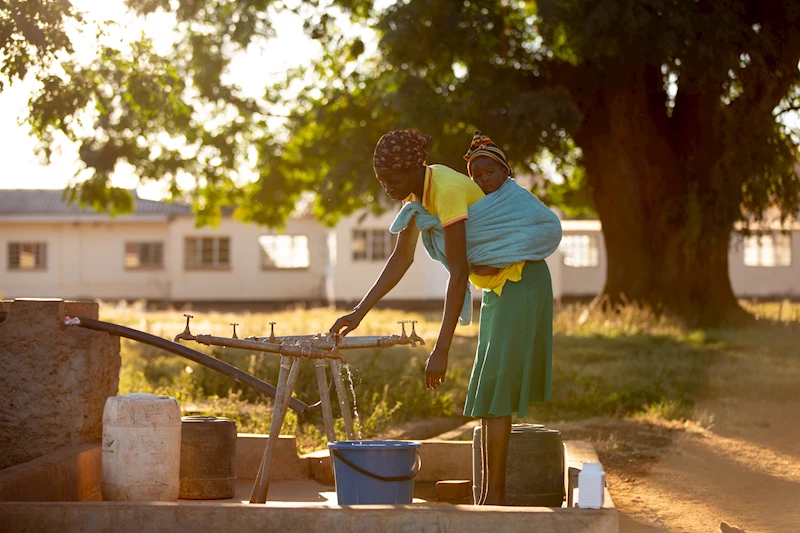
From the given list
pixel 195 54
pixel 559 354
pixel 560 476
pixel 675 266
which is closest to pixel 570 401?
pixel 559 354

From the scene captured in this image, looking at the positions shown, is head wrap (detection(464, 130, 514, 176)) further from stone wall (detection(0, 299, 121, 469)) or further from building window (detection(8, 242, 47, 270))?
building window (detection(8, 242, 47, 270))

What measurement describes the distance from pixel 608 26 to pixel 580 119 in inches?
73.9

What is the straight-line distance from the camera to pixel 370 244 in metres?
35.2

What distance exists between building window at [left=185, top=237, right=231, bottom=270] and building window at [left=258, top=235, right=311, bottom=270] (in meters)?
1.19

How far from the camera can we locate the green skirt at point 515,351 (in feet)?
15.9

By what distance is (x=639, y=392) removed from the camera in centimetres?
1123

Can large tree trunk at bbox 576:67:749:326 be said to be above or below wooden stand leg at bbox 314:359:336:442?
above

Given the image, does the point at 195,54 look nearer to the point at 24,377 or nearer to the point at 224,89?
the point at 224,89

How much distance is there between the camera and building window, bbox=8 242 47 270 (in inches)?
1531

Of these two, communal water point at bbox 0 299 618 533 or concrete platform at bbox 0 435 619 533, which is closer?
concrete platform at bbox 0 435 619 533

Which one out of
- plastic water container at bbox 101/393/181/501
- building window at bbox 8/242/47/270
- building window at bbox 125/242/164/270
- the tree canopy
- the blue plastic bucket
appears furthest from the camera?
building window at bbox 8/242/47/270

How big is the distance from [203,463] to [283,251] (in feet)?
107

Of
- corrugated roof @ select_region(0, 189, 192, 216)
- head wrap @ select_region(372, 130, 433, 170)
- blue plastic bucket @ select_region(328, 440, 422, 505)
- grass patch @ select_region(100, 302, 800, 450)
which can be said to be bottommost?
grass patch @ select_region(100, 302, 800, 450)

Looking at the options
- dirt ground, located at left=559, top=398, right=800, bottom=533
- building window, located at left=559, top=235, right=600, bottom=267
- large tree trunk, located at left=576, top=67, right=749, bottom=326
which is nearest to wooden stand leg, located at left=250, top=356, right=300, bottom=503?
dirt ground, located at left=559, top=398, right=800, bottom=533
